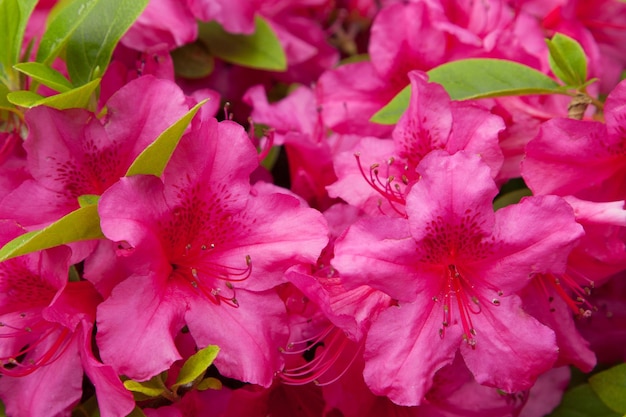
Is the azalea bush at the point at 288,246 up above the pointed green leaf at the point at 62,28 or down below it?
below

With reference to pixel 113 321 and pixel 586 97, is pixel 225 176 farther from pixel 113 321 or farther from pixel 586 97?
pixel 586 97

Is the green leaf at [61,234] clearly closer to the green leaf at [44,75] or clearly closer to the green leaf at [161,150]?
the green leaf at [161,150]

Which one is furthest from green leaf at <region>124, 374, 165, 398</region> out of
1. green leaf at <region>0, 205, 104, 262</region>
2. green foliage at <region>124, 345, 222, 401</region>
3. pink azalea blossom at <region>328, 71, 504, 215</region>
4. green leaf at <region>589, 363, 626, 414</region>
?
green leaf at <region>589, 363, 626, 414</region>

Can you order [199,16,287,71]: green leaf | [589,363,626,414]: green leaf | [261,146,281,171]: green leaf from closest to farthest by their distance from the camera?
1. [589,363,626,414]: green leaf
2. [261,146,281,171]: green leaf
3. [199,16,287,71]: green leaf

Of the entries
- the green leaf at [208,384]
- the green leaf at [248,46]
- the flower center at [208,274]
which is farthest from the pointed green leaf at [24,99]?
the green leaf at [248,46]

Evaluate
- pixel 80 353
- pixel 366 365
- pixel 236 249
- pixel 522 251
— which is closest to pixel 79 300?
pixel 80 353

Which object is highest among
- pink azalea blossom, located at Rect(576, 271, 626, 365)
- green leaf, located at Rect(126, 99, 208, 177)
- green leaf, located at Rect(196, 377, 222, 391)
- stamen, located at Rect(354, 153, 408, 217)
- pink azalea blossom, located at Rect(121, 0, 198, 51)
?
green leaf, located at Rect(126, 99, 208, 177)

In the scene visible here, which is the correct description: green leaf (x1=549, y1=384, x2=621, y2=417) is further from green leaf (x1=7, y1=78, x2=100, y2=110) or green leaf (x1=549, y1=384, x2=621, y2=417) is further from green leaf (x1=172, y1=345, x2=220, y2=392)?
green leaf (x1=7, y1=78, x2=100, y2=110)
